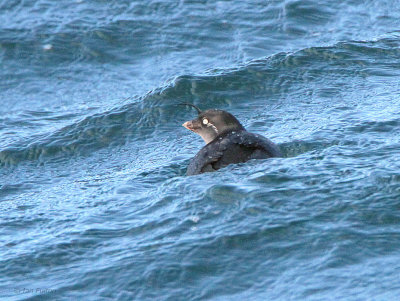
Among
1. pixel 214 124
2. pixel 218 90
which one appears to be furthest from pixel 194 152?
pixel 218 90

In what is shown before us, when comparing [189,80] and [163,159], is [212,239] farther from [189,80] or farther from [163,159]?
[189,80]

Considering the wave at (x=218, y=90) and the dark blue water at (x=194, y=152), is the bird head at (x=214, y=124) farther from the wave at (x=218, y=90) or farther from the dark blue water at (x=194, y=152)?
the wave at (x=218, y=90)

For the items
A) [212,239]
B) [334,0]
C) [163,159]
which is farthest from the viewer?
[334,0]

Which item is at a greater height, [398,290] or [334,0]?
[334,0]

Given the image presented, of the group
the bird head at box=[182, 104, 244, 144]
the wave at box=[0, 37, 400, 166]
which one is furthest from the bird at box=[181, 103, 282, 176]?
the wave at box=[0, 37, 400, 166]

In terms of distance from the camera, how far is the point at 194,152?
901 cm

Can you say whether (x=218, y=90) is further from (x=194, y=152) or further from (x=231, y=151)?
(x=231, y=151)

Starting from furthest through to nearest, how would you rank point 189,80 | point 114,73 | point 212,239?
1. point 114,73
2. point 189,80
3. point 212,239

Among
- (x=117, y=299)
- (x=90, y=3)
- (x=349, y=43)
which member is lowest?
(x=117, y=299)

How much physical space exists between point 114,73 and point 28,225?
497cm

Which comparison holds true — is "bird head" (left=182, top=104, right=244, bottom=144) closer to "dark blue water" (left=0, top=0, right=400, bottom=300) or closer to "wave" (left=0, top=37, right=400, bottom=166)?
"dark blue water" (left=0, top=0, right=400, bottom=300)

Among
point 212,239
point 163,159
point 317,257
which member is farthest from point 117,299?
point 163,159

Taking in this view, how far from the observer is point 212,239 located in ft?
20.0

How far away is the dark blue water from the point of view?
18.9 feet
